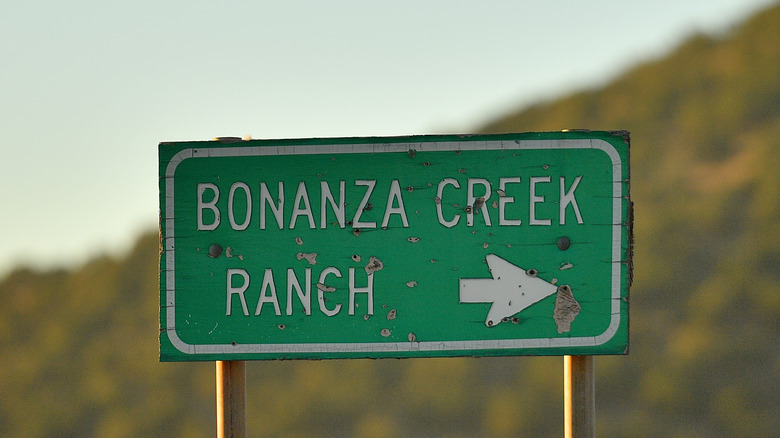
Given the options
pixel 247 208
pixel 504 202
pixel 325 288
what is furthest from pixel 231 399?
pixel 504 202

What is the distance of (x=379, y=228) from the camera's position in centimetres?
291

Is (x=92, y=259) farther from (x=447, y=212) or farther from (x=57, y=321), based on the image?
(x=447, y=212)

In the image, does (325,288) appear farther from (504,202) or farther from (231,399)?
(504,202)

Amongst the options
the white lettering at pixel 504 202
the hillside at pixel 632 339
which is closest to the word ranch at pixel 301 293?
the white lettering at pixel 504 202

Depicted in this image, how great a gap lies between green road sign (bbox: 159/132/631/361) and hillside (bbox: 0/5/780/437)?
335 inches

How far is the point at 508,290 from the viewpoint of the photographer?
288cm

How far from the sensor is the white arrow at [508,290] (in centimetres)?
288

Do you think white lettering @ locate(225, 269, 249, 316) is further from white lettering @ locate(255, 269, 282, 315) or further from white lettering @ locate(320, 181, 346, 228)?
white lettering @ locate(320, 181, 346, 228)

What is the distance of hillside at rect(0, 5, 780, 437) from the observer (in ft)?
37.8

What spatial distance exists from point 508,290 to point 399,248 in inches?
12.8

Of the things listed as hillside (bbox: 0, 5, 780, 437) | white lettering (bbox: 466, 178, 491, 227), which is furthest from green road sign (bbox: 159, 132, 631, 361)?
hillside (bbox: 0, 5, 780, 437)

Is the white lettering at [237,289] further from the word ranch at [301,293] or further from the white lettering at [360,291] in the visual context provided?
the white lettering at [360,291]

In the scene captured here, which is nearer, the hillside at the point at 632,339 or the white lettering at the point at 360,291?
the white lettering at the point at 360,291

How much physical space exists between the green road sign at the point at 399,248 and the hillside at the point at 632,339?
8516mm
